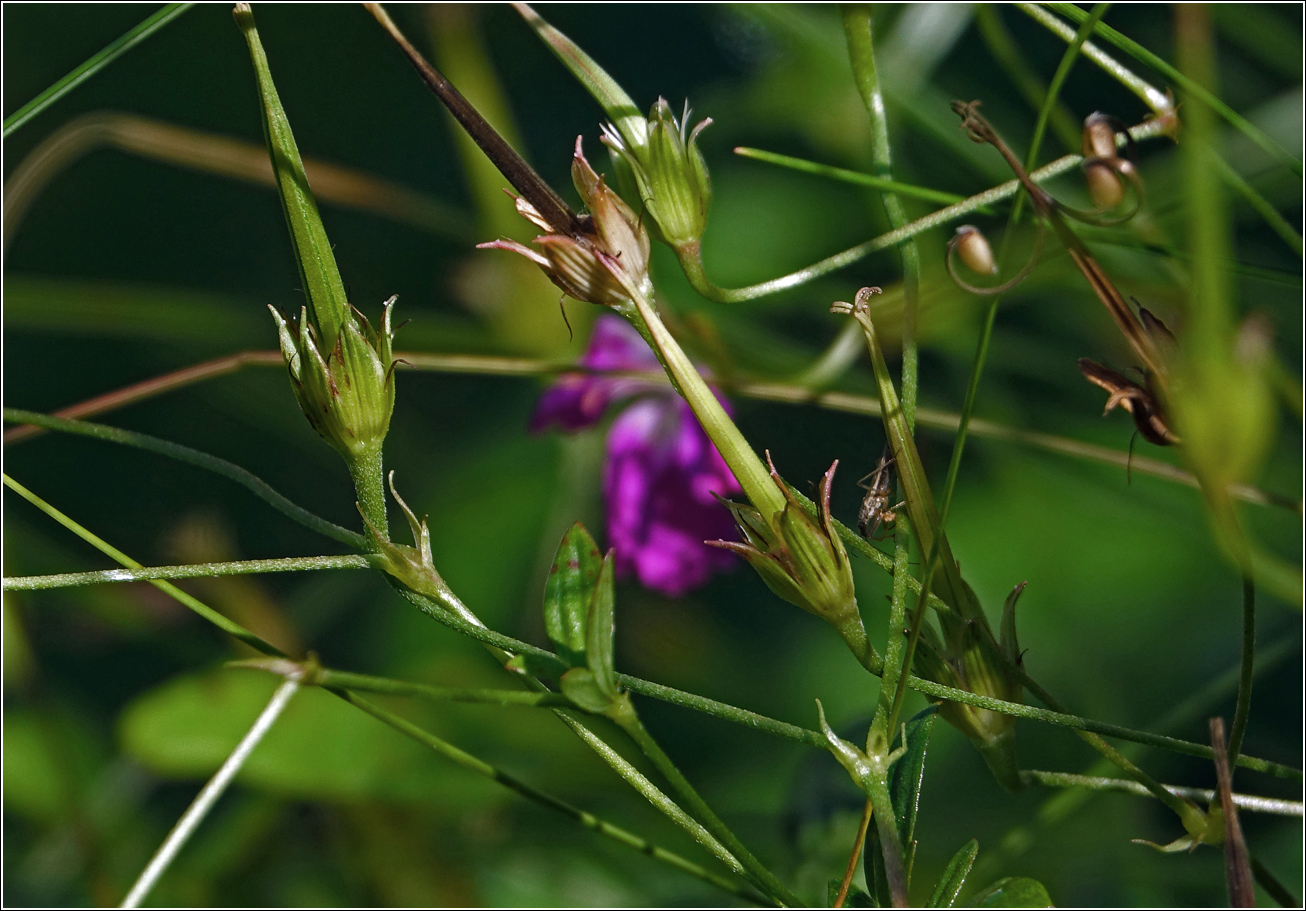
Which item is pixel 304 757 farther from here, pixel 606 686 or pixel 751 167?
pixel 751 167

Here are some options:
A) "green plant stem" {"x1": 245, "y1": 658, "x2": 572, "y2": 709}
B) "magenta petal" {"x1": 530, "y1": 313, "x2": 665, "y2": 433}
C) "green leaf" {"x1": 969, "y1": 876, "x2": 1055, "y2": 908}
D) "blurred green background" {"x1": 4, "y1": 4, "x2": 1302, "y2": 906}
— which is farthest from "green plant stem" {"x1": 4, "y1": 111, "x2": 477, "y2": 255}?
"green leaf" {"x1": 969, "y1": 876, "x2": 1055, "y2": 908}

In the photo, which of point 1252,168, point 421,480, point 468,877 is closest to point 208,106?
point 421,480

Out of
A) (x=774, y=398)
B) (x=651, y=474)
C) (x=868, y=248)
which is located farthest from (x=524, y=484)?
(x=868, y=248)

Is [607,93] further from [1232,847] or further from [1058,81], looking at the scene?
[1232,847]

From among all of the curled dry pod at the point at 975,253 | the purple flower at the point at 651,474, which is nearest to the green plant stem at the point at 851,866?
the curled dry pod at the point at 975,253

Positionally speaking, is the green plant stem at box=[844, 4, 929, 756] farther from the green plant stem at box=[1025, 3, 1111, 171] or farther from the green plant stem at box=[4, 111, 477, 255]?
the green plant stem at box=[4, 111, 477, 255]

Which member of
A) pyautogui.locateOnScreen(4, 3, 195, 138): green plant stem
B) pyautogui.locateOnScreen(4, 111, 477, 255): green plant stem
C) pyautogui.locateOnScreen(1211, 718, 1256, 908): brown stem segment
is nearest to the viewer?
pyautogui.locateOnScreen(1211, 718, 1256, 908): brown stem segment
